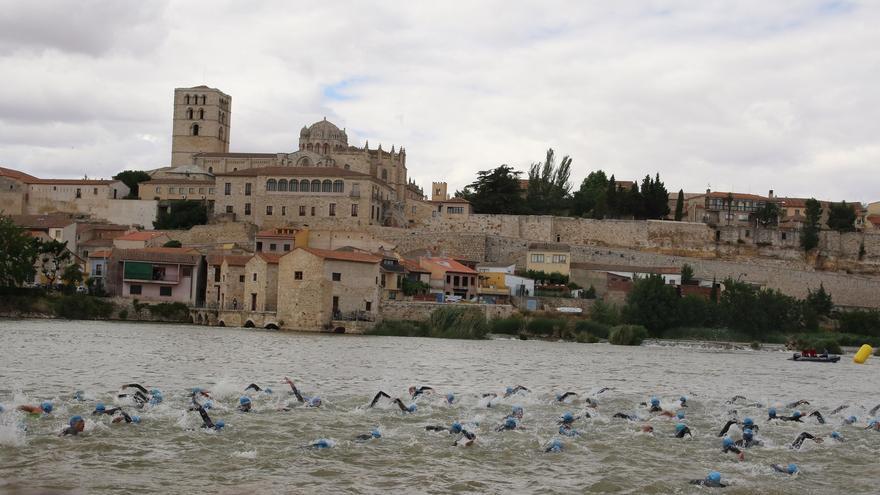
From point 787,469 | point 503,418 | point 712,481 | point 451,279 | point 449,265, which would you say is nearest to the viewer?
point 712,481

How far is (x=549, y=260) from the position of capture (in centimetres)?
6091

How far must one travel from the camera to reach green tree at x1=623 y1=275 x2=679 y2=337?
49812 millimetres

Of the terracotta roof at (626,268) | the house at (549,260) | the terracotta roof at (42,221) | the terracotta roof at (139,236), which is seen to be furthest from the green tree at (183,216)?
the terracotta roof at (626,268)

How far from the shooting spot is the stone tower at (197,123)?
316ft

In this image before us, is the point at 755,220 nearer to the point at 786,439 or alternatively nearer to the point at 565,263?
the point at 565,263

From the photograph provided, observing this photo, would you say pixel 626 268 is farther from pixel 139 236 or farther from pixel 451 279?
pixel 139 236

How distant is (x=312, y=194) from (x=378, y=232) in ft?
18.5

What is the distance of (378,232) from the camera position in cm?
6712

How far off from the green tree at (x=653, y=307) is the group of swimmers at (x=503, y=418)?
26133mm

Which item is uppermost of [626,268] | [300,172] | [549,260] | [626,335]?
[300,172]

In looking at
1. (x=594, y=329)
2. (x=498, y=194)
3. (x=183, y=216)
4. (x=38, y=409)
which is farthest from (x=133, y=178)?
(x=38, y=409)

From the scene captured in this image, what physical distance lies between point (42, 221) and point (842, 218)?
57360 mm

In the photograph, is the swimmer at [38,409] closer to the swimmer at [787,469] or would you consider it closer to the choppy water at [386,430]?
the choppy water at [386,430]

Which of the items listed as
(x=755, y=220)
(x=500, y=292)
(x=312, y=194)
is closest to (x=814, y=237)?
(x=755, y=220)
